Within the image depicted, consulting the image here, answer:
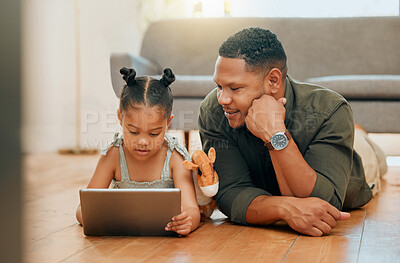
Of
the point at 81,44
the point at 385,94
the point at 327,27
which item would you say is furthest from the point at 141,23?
the point at 385,94

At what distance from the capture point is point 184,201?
4.50ft

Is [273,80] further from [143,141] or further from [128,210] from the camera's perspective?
[128,210]

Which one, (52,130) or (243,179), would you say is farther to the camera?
(52,130)

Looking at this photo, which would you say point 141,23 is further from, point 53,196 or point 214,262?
point 214,262

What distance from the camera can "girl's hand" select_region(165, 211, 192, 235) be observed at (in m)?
1.25

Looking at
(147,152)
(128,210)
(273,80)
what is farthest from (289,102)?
(128,210)

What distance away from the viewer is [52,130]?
13.3 feet

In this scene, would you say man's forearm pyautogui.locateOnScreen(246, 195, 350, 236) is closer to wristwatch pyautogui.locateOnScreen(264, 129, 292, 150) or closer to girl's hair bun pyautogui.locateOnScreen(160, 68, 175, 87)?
wristwatch pyautogui.locateOnScreen(264, 129, 292, 150)

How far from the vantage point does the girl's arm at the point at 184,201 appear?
4.11 ft

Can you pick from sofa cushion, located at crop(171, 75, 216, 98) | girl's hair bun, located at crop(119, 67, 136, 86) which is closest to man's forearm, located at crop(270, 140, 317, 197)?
girl's hair bun, located at crop(119, 67, 136, 86)

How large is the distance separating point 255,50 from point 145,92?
329mm

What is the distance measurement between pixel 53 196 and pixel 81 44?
2590 millimetres

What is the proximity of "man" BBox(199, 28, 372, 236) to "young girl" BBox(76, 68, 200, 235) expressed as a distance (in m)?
0.13

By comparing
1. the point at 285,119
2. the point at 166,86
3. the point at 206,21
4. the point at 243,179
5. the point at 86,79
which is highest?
the point at 206,21
